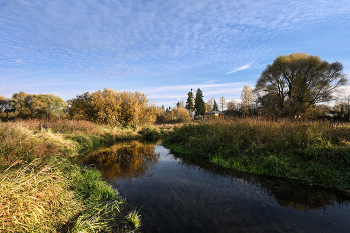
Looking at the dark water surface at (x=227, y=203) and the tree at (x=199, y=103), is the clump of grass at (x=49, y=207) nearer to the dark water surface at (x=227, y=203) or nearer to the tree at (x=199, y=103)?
the dark water surface at (x=227, y=203)

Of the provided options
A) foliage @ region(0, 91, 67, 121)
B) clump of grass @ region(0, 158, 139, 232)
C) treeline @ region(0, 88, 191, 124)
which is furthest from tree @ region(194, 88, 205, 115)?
clump of grass @ region(0, 158, 139, 232)

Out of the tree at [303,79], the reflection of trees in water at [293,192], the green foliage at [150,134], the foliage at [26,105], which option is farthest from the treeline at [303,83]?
the foliage at [26,105]

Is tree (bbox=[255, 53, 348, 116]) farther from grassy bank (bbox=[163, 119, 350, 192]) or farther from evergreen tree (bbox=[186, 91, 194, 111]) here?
evergreen tree (bbox=[186, 91, 194, 111])

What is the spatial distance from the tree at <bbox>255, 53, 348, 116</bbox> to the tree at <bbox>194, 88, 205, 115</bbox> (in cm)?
2534

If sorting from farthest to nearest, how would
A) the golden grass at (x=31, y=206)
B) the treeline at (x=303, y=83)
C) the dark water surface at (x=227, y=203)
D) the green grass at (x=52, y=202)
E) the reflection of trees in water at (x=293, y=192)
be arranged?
the treeline at (x=303, y=83), the reflection of trees in water at (x=293, y=192), the dark water surface at (x=227, y=203), the green grass at (x=52, y=202), the golden grass at (x=31, y=206)

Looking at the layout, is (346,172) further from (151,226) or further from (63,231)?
(63,231)

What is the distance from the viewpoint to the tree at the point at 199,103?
5535cm

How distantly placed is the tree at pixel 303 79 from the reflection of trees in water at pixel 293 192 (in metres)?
22.8

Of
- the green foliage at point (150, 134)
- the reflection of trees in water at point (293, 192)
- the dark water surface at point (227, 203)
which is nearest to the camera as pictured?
the dark water surface at point (227, 203)

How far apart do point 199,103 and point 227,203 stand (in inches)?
2073

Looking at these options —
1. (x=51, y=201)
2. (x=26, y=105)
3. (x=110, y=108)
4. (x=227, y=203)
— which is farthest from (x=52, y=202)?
(x=26, y=105)

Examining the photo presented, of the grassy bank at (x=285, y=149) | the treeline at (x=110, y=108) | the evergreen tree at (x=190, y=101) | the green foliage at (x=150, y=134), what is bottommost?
the green foliage at (x=150, y=134)

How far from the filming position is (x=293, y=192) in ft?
16.7

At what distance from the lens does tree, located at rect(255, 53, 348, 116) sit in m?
26.3
